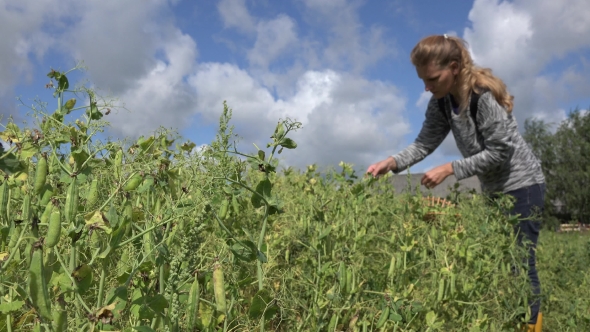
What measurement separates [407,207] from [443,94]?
871 mm

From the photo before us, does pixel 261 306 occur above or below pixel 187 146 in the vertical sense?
below

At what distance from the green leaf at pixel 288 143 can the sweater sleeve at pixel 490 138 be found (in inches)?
69.9

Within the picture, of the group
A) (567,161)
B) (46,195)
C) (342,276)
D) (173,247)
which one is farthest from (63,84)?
(567,161)

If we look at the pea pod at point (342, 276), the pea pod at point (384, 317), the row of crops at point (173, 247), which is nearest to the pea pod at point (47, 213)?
the row of crops at point (173, 247)

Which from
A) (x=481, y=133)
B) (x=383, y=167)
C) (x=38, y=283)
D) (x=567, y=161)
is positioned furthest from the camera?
(x=567, y=161)

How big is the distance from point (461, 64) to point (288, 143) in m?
2.02

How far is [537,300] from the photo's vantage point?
245 cm

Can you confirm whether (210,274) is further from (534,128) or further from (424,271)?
(534,128)

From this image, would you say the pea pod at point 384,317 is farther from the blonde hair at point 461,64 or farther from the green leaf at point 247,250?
the blonde hair at point 461,64

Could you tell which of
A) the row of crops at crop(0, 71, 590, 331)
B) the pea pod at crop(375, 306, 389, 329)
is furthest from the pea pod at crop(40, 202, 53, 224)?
the pea pod at crop(375, 306, 389, 329)

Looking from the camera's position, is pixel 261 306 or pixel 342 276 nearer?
pixel 261 306

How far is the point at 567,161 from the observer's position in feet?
59.0

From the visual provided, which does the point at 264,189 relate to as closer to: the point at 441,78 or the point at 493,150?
the point at 493,150

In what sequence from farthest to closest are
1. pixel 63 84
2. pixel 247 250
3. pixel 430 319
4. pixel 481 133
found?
pixel 481 133 → pixel 430 319 → pixel 63 84 → pixel 247 250
